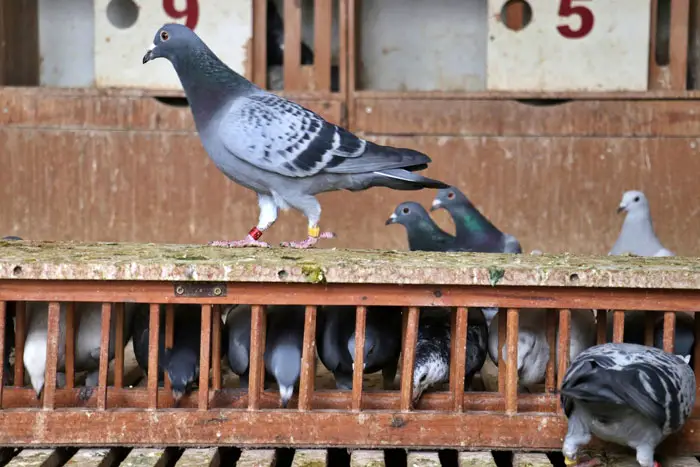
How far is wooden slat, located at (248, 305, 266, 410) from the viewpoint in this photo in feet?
9.66

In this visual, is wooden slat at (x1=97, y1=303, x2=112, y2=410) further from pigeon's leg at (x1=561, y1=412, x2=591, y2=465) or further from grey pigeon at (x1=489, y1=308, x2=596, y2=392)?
pigeon's leg at (x1=561, y1=412, x2=591, y2=465)

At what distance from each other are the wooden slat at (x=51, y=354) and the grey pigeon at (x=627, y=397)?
1.43 metres

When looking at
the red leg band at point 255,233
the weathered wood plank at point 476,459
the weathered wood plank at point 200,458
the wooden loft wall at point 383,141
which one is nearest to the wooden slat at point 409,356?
the weathered wood plank at point 476,459

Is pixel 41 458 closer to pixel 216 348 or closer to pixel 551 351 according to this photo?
pixel 216 348

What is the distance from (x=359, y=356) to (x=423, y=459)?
0.34m

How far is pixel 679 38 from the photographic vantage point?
520 centimetres

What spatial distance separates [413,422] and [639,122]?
2.93 metres

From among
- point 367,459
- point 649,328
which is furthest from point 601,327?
point 367,459

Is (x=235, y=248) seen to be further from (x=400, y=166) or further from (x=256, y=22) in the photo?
(x=256, y=22)

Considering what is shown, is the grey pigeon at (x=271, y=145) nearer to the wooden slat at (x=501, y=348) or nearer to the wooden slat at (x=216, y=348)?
the wooden slat at (x=216, y=348)

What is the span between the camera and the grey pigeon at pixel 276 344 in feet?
10.1

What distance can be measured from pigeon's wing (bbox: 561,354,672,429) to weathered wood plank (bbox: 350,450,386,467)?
1.91ft

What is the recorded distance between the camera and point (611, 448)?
297 cm

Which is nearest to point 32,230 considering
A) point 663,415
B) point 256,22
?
point 256,22
